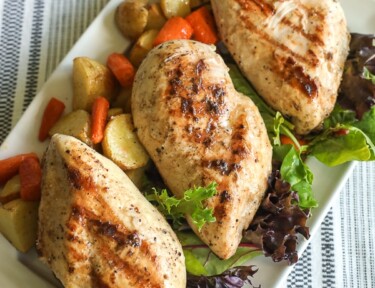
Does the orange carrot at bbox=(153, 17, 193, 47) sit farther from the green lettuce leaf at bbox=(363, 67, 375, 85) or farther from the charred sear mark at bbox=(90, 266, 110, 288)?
the charred sear mark at bbox=(90, 266, 110, 288)

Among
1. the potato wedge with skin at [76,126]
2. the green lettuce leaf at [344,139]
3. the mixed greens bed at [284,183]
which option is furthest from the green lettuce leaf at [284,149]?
the potato wedge with skin at [76,126]

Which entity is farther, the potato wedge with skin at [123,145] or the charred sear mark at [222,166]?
the potato wedge with skin at [123,145]

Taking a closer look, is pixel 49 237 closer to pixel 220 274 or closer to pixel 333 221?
pixel 220 274

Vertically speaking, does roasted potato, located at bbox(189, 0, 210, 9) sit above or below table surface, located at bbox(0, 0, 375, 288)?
above

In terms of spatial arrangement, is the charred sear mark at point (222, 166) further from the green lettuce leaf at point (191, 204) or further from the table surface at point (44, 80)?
the table surface at point (44, 80)

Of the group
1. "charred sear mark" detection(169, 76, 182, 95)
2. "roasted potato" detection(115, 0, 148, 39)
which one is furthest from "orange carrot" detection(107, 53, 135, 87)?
"charred sear mark" detection(169, 76, 182, 95)

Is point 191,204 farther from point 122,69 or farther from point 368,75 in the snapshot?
point 368,75

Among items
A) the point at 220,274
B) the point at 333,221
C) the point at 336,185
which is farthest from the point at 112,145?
the point at 333,221
